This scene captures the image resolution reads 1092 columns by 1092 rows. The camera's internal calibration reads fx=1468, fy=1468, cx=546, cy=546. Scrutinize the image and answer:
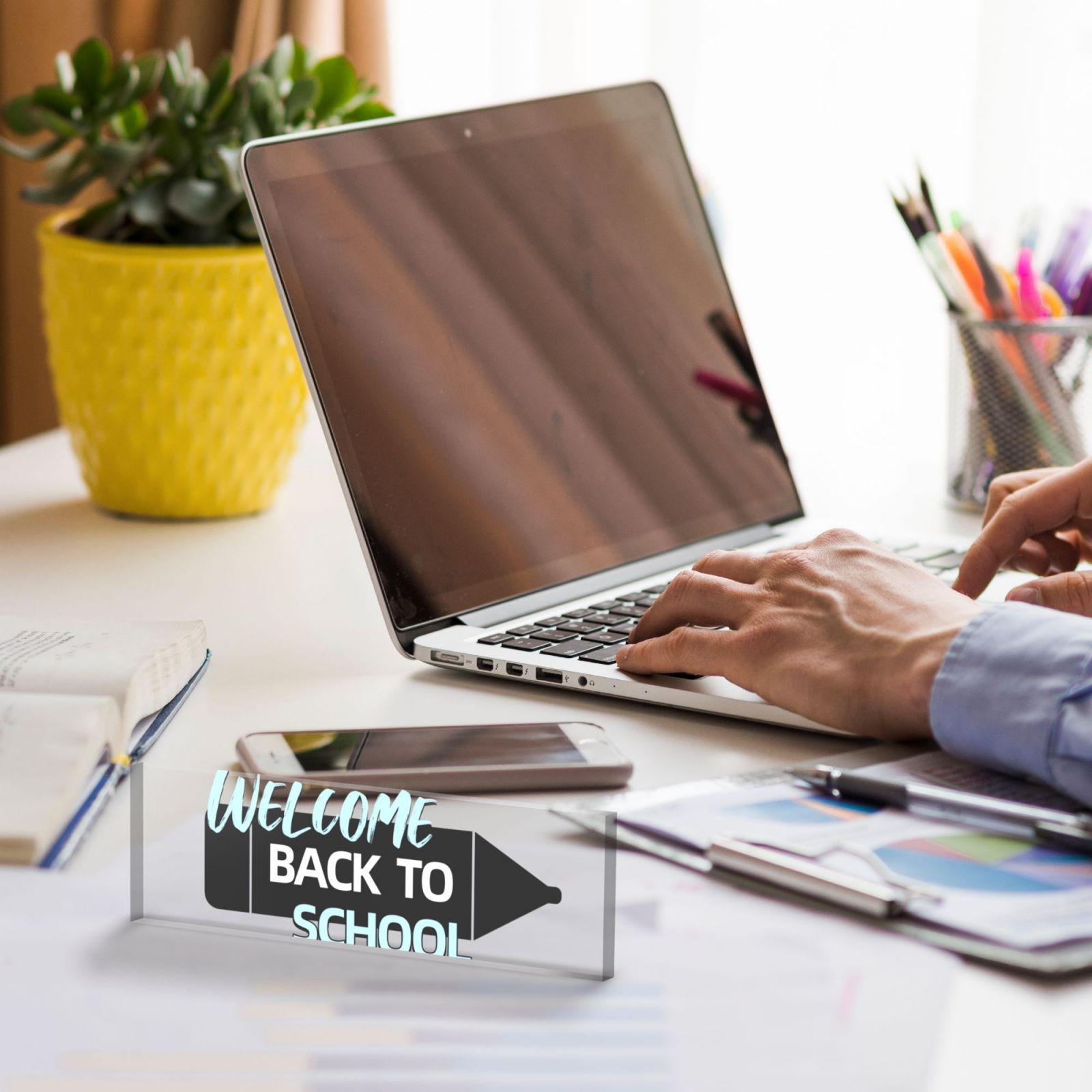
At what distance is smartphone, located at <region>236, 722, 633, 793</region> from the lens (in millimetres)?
589

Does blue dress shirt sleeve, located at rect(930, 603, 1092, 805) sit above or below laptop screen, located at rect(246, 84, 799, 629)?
below

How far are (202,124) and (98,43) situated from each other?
0.09 meters

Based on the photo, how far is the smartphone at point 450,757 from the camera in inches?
23.2

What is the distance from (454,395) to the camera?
0.85 metres

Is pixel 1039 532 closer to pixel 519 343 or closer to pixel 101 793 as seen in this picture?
pixel 519 343

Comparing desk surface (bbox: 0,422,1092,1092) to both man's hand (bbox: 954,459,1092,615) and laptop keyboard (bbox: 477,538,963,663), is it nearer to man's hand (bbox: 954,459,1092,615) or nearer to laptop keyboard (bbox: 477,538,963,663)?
laptop keyboard (bbox: 477,538,963,663)

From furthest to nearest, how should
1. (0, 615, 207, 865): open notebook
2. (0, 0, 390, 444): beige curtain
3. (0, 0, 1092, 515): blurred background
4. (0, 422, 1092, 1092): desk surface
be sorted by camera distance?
1. (0, 0, 390, 444): beige curtain
2. (0, 0, 1092, 515): blurred background
3. (0, 615, 207, 865): open notebook
4. (0, 422, 1092, 1092): desk surface

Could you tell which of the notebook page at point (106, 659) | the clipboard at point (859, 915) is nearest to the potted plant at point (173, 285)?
the notebook page at point (106, 659)

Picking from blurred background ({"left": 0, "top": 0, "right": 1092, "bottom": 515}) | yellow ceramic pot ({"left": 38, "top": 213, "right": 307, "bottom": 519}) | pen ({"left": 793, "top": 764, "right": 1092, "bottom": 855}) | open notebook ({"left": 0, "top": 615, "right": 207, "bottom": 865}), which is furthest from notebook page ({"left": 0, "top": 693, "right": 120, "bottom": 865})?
blurred background ({"left": 0, "top": 0, "right": 1092, "bottom": 515})

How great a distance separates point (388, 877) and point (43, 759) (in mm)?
172

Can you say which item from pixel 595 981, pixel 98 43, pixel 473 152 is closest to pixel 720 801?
pixel 595 981

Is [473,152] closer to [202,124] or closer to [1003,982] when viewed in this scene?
[202,124]

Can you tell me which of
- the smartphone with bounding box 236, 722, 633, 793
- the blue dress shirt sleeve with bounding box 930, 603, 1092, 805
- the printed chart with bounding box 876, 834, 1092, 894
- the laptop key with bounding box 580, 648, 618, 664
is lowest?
the printed chart with bounding box 876, 834, 1092, 894

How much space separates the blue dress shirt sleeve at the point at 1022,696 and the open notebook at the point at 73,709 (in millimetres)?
346
